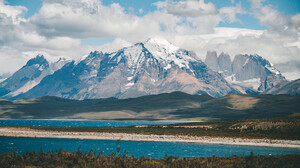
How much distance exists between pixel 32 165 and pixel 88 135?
3083 inches

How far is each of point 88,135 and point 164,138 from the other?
27.4 metres

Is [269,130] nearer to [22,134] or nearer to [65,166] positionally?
[22,134]

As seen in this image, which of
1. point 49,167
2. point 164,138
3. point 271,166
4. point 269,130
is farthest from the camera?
point 269,130

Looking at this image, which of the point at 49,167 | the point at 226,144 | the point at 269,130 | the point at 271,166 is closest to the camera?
the point at 49,167

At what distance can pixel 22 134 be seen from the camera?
5172 inches

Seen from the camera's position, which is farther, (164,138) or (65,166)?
(164,138)

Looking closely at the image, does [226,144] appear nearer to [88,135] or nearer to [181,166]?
[88,135]

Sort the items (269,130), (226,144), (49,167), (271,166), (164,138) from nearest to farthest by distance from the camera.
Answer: (49,167) → (271,166) → (226,144) → (164,138) → (269,130)

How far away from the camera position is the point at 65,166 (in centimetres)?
4712

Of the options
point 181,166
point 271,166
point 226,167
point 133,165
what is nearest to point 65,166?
point 133,165

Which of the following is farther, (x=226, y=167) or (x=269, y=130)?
(x=269, y=130)

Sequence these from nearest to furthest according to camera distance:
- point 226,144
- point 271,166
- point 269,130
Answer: point 271,166 → point 226,144 → point 269,130

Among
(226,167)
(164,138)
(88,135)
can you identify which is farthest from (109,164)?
(88,135)

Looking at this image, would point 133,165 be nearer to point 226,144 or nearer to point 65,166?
point 65,166
